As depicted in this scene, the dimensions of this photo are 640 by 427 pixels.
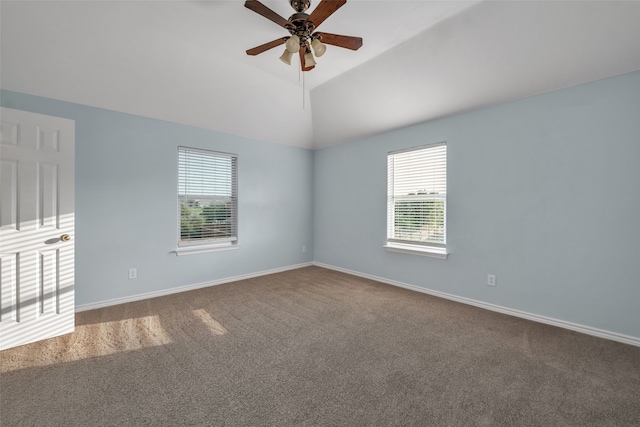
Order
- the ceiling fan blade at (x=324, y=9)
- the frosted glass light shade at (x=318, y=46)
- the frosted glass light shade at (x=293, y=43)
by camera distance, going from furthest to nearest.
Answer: the frosted glass light shade at (x=318, y=46) → the frosted glass light shade at (x=293, y=43) → the ceiling fan blade at (x=324, y=9)

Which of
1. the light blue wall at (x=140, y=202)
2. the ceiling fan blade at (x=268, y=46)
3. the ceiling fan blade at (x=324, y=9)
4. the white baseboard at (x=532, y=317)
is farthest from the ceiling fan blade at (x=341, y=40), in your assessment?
the white baseboard at (x=532, y=317)

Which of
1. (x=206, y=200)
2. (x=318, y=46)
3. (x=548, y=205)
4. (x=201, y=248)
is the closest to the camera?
(x=318, y=46)

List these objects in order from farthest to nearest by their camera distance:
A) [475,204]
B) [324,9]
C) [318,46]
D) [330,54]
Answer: [475,204]
[330,54]
[318,46]
[324,9]

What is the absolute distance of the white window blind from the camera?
382 centimetres

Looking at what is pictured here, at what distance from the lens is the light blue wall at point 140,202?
324 centimetres

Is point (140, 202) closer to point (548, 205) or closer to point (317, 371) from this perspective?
point (317, 371)

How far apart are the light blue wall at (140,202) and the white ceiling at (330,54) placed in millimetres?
228

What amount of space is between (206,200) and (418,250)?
10.6 feet

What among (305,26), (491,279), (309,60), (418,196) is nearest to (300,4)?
(305,26)

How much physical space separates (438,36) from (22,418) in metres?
4.30

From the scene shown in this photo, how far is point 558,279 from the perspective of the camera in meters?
2.86

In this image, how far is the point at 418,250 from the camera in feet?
13.0

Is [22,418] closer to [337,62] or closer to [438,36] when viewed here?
[337,62]

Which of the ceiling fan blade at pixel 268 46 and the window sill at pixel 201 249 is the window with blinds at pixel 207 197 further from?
the ceiling fan blade at pixel 268 46
